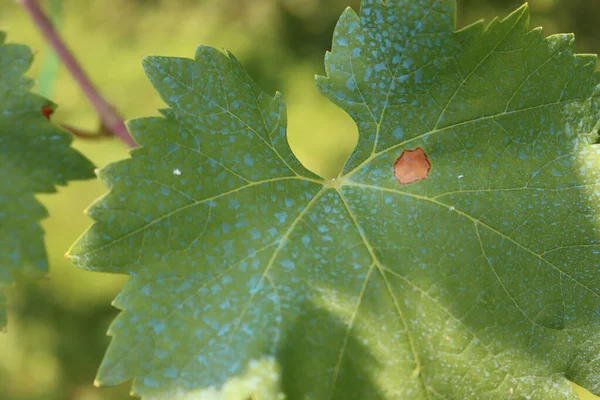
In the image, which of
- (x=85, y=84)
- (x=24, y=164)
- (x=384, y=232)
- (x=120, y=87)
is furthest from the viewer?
(x=120, y=87)

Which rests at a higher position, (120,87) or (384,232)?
(120,87)

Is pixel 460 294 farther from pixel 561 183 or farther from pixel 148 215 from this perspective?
pixel 148 215

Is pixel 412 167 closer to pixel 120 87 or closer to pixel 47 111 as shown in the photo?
pixel 47 111

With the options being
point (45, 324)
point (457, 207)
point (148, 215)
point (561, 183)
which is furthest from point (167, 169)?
point (45, 324)

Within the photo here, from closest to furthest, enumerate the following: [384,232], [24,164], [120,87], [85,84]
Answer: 1. [384,232]
2. [24,164]
3. [85,84]
4. [120,87]

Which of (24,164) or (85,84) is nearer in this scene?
(24,164)

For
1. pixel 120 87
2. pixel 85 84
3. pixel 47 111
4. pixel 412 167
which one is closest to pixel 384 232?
pixel 412 167

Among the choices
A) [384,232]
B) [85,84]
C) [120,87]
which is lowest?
[384,232]
